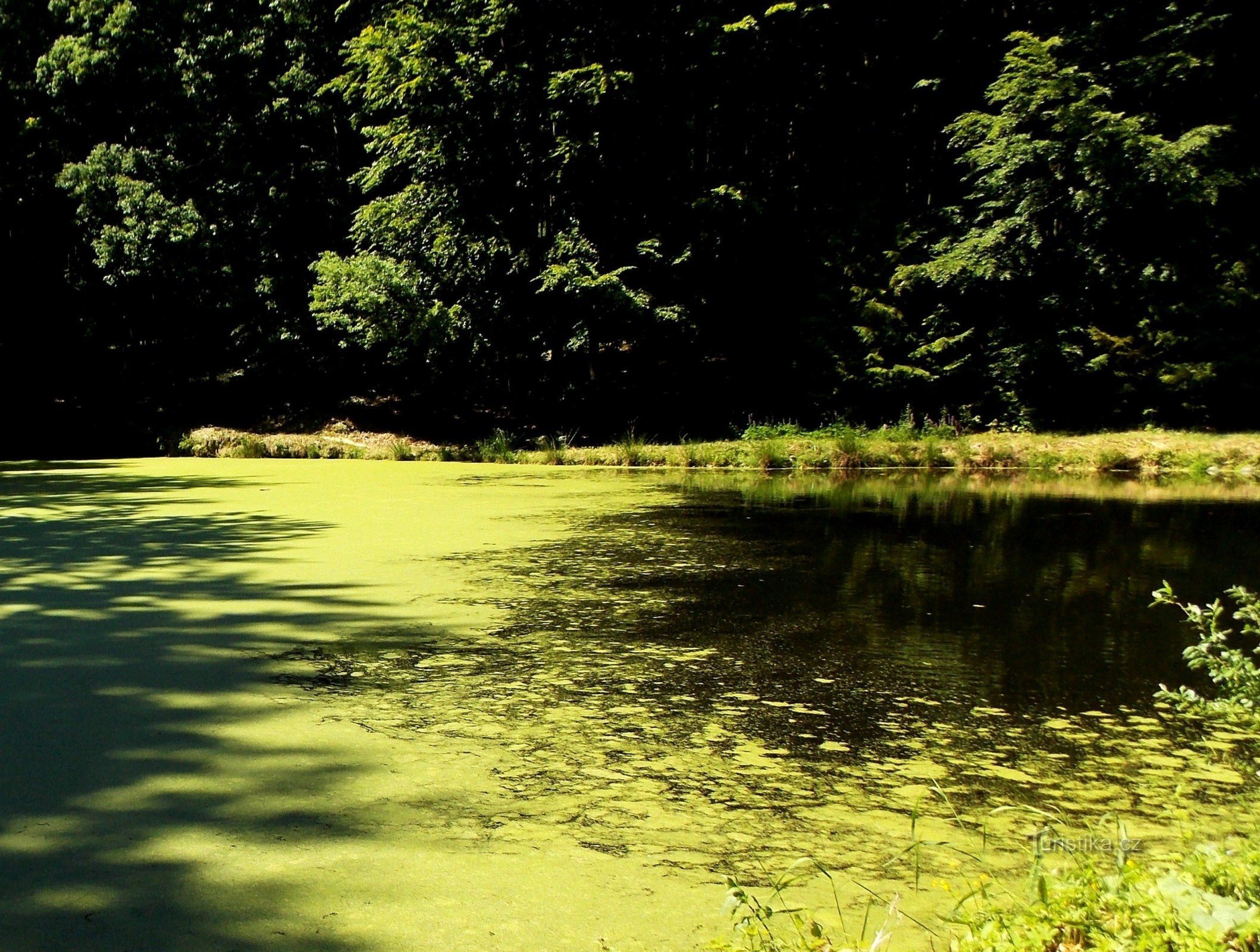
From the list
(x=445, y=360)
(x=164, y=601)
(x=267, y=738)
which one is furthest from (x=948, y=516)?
(x=445, y=360)

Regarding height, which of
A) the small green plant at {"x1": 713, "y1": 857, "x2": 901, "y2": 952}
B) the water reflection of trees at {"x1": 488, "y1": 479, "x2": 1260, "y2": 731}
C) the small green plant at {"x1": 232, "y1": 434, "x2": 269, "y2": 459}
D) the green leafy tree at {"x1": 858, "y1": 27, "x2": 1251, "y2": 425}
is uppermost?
the green leafy tree at {"x1": 858, "y1": 27, "x2": 1251, "y2": 425}

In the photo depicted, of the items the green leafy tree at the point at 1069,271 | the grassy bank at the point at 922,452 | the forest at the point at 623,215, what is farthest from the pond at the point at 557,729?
the forest at the point at 623,215

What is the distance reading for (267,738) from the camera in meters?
2.62

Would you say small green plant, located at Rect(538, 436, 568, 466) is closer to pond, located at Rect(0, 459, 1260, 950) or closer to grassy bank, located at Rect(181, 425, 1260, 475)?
grassy bank, located at Rect(181, 425, 1260, 475)

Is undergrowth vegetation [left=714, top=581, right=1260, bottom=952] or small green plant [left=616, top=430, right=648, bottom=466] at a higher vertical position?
small green plant [left=616, top=430, right=648, bottom=466]

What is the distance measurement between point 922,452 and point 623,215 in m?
5.23

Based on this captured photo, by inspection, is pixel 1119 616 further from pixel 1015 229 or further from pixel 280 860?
pixel 1015 229

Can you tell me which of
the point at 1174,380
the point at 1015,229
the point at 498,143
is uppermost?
the point at 498,143

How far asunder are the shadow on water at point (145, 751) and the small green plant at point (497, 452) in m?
7.12

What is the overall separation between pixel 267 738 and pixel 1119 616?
3.01 meters

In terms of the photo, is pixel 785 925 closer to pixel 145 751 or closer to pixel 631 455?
pixel 145 751

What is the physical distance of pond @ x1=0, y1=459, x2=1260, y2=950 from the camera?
1833mm

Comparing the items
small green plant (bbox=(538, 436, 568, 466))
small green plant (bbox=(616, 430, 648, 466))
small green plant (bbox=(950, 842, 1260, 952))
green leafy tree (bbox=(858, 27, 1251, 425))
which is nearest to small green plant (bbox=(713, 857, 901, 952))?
small green plant (bbox=(950, 842, 1260, 952))

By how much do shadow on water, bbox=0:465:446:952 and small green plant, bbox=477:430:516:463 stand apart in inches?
280
